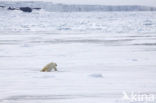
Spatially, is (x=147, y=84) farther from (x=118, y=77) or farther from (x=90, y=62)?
(x=90, y=62)

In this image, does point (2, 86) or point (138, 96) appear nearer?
point (138, 96)

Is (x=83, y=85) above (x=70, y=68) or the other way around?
the other way around

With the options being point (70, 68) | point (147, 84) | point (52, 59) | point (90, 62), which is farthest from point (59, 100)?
point (52, 59)

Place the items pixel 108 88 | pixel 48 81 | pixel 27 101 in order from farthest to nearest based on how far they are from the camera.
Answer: pixel 48 81 < pixel 108 88 < pixel 27 101

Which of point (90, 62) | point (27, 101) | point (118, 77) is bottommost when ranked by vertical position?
point (27, 101)

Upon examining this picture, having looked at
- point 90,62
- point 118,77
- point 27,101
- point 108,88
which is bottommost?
point 27,101

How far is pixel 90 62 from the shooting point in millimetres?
7680

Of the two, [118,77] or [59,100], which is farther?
[118,77]

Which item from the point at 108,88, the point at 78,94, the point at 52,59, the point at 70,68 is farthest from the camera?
the point at 52,59

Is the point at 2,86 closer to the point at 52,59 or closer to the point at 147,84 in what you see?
the point at 147,84

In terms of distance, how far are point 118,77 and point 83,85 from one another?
2.83 feet

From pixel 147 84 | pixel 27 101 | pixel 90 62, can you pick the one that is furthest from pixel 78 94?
pixel 90 62

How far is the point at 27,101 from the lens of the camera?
4309mm

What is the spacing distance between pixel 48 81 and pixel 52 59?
2.86 metres
